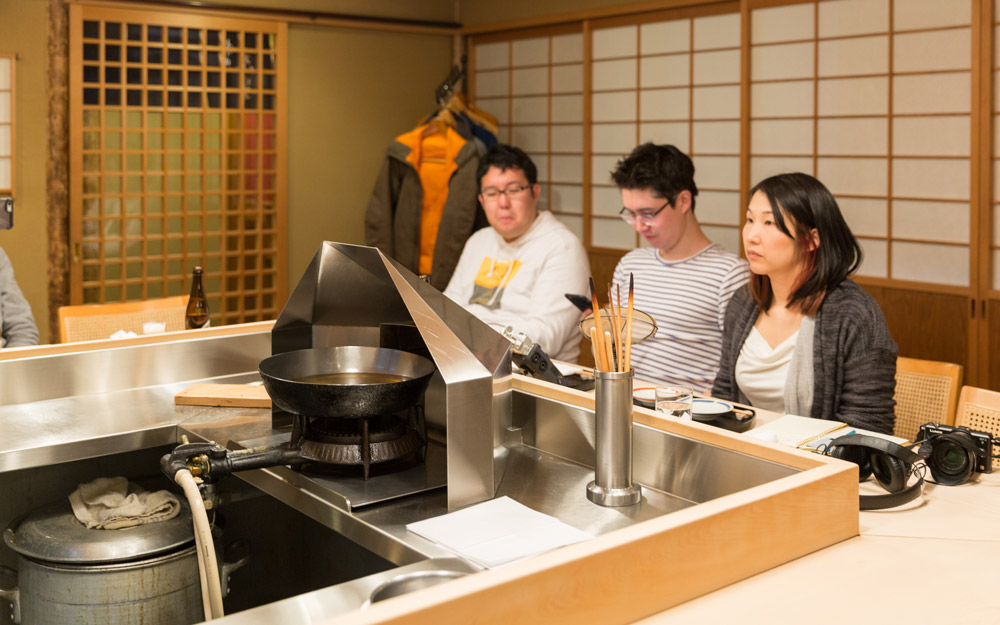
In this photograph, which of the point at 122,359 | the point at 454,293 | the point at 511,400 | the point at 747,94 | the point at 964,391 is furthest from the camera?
the point at 747,94

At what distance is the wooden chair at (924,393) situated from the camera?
2418 millimetres

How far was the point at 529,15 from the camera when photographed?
17.1 feet

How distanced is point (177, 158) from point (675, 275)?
2938 mm

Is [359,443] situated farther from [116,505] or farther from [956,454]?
[956,454]

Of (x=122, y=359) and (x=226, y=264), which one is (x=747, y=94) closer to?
(x=226, y=264)

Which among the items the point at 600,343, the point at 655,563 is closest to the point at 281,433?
the point at 600,343

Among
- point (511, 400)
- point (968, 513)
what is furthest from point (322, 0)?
point (968, 513)

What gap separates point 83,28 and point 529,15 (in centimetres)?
224

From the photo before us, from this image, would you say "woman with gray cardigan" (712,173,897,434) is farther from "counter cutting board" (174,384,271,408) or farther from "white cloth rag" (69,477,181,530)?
"white cloth rag" (69,477,181,530)

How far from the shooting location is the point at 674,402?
5.27 feet

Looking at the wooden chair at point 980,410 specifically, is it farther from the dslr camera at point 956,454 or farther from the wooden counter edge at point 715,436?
the wooden counter edge at point 715,436

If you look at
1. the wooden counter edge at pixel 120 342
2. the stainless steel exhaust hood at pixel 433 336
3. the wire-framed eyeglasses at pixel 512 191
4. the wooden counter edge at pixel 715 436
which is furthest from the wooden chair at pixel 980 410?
the wire-framed eyeglasses at pixel 512 191

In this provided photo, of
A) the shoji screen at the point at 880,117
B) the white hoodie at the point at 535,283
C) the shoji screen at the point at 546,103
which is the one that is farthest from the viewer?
the shoji screen at the point at 546,103

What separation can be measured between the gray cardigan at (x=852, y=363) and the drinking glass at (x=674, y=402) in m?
0.74
